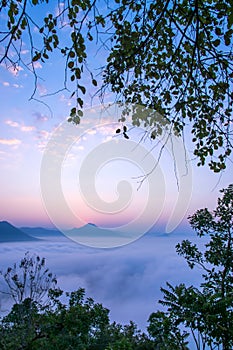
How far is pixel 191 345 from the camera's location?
320 cm

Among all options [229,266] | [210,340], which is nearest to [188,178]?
[210,340]

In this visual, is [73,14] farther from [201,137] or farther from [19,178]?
[19,178]

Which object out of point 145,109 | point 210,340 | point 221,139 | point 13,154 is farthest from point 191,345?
point 13,154

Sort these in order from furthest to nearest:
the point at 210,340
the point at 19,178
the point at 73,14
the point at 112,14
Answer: the point at 19,178 < the point at 210,340 < the point at 112,14 < the point at 73,14

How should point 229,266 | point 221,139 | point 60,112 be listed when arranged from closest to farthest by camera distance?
point 221,139 → point 60,112 → point 229,266

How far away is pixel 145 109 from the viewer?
6.50 feet

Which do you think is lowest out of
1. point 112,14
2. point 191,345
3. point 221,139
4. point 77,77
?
point 191,345

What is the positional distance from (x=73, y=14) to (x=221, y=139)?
46.7 inches

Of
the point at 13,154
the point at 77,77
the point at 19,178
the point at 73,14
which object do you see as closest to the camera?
the point at 77,77

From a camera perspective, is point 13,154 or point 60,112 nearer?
point 60,112

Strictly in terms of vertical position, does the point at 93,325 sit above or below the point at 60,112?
below

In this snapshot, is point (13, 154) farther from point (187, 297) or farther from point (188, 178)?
point (188, 178)

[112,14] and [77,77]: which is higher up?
[112,14]

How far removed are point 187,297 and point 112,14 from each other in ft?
9.15
